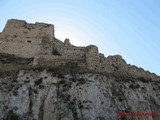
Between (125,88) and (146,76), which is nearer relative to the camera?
(125,88)

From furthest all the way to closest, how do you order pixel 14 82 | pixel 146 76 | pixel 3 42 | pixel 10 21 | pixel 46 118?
pixel 10 21 < pixel 3 42 < pixel 146 76 < pixel 14 82 < pixel 46 118

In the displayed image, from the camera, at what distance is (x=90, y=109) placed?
65.5 feet

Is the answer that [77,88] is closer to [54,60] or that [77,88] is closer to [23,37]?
[54,60]

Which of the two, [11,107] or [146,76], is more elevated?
[146,76]

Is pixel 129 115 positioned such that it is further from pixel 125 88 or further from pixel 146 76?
pixel 146 76

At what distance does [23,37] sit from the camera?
1363 inches

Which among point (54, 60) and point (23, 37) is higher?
point (23, 37)

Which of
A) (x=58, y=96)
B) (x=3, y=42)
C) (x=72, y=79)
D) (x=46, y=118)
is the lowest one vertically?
(x=46, y=118)

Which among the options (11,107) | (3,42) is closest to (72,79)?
(11,107)

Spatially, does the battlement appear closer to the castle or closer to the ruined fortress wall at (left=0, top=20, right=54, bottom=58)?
the ruined fortress wall at (left=0, top=20, right=54, bottom=58)

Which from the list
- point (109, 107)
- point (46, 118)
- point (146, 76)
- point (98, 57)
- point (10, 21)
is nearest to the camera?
point (46, 118)

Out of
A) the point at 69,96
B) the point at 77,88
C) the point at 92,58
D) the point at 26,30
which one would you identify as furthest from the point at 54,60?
the point at 26,30

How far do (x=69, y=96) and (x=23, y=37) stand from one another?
16451mm

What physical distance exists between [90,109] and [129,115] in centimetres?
335
